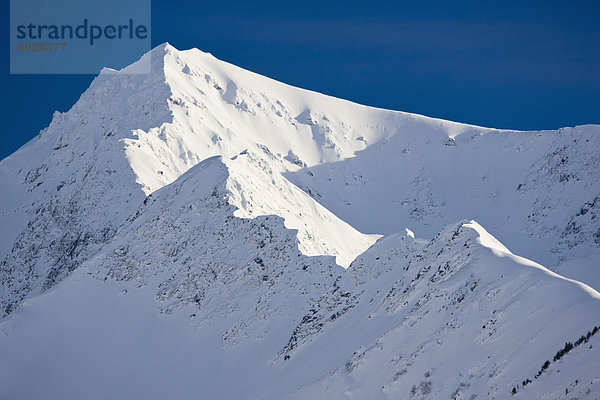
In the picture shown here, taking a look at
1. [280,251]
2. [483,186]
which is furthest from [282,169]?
[280,251]

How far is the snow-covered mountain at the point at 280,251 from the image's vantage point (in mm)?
48500

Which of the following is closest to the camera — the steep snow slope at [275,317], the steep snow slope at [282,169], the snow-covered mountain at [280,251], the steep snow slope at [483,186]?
the steep snow slope at [275,317]

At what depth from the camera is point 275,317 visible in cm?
7544

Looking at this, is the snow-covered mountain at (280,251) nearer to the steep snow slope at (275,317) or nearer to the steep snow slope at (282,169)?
the steep snow slope at (275,317)

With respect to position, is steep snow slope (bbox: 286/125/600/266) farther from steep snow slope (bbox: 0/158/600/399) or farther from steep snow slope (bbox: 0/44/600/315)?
steep snow slope (bbox: 0/158/600/399)

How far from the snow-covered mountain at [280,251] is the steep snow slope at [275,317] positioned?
0.67 ft

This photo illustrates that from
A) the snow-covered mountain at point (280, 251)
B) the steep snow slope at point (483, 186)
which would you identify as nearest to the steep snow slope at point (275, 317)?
the snow-covered mountain at point (280, 251)

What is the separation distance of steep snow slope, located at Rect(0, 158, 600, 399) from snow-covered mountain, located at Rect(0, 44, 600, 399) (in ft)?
0.67

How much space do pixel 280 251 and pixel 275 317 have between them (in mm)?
8209

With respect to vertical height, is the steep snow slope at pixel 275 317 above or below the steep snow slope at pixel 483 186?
below

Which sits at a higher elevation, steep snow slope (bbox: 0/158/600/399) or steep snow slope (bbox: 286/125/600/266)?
steep snow slope (bbox: 286/125/600/266)

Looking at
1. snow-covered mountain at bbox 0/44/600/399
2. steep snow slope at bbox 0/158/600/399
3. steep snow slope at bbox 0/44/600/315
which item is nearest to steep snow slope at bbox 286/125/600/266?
steep snow slope at bbox 0/44/600/315

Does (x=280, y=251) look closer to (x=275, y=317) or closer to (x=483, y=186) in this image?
(x=275, y=317)

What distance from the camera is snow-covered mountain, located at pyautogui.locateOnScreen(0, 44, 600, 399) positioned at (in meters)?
48.5
